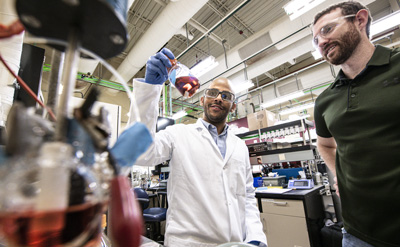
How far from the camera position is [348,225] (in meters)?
1.11

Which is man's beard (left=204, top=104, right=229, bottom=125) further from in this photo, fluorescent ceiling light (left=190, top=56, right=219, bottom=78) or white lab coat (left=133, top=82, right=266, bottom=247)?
fluorescent ceiling light (left=190, top=56, right=219, bottom=78)

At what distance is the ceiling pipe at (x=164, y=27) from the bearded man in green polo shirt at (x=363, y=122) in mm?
2168

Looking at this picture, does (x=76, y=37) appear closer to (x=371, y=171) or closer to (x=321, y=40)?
(x=371, y=171)

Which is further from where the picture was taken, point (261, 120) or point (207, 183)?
point (261, 120)

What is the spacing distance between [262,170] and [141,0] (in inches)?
168

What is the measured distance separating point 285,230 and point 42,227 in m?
2.71

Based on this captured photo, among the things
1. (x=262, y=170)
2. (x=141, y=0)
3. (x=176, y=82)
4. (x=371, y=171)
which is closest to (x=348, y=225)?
(x=371, y=171)

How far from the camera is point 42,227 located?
155 mm

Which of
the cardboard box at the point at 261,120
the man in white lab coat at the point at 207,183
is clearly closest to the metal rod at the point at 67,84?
the man in white lab coat at the point at 207,183

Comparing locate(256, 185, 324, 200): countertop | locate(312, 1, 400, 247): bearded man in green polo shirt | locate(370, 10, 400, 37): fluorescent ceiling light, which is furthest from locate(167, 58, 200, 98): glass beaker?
locate(370, 10, 400, 37): fluorescent ceiling light

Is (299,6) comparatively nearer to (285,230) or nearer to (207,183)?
(207,183)

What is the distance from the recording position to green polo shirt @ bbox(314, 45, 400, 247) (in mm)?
938

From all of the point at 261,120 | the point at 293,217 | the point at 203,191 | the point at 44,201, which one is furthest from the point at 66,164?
the point at 261,120

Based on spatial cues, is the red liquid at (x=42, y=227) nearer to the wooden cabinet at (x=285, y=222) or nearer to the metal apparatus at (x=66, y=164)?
the metal apparatus at (x=66, y=164)
